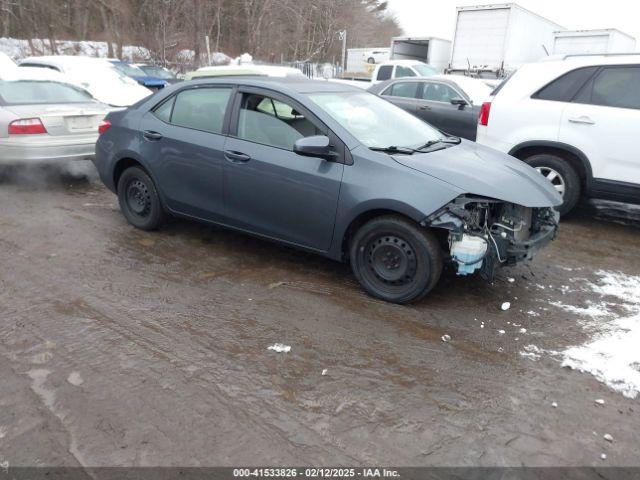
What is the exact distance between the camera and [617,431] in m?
2.67

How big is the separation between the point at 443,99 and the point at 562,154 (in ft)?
12.3

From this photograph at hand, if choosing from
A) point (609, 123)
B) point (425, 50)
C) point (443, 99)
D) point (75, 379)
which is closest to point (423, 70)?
point (443, 99)

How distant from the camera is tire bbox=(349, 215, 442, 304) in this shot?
3750 millimetres

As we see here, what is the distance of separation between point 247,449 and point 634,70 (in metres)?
5.84

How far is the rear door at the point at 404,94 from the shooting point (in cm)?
961

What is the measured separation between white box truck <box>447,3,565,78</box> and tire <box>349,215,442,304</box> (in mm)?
13439

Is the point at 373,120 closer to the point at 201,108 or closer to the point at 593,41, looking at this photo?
the point at 201,108

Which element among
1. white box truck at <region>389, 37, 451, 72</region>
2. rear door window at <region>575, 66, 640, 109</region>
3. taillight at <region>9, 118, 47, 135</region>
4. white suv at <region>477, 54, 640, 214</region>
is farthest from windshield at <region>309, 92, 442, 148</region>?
white box truck at <region>389, 37, 451, 72</region>

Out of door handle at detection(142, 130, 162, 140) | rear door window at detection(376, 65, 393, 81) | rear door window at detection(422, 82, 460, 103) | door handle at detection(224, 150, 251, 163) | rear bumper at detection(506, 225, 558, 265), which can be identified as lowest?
rear bumper at detection(506, 225, 558, 265)

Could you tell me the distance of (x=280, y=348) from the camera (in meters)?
3.31

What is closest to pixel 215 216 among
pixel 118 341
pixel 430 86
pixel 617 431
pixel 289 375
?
pixel 118 341

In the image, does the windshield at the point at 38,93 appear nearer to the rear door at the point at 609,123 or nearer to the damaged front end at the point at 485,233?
the damaged front end at the point at 485,233

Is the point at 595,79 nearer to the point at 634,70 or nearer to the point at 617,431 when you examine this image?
the point at 634,70

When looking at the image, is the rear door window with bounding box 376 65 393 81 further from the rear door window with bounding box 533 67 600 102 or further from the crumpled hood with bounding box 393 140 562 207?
the crumpled hood with bounding box 393 140 562 207
